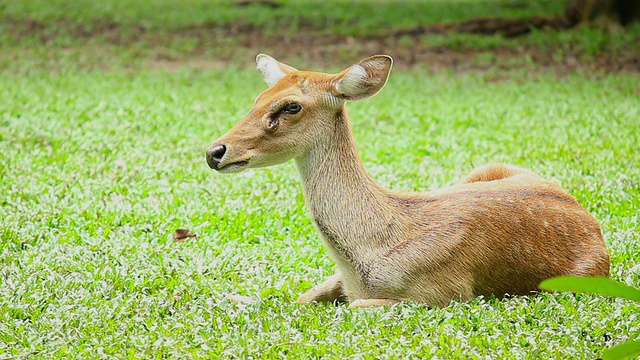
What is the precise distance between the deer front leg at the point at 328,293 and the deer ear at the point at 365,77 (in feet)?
3.03

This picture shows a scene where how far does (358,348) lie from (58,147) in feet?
16.2

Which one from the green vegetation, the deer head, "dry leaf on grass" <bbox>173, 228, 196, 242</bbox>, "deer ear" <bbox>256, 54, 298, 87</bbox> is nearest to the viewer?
the green vegetation

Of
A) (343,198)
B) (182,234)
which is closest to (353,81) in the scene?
(343,198)

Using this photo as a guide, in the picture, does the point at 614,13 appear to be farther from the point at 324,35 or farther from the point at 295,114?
the point at 295,114

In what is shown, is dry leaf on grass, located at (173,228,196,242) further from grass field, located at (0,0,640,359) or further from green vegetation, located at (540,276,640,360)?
green vegetation, located at (540,276,640,360)

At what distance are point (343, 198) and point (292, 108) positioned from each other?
0.51 m

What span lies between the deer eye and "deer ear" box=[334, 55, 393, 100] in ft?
0.68

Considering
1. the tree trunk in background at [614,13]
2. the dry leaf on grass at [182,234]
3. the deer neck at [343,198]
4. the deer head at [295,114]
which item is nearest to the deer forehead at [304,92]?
the deer head at [295,114]

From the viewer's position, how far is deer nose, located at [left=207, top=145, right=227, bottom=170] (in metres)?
4.35

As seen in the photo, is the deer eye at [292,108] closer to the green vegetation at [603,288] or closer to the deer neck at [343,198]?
the deer neck at [343,198]

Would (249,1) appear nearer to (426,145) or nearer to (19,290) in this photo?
(426,145)

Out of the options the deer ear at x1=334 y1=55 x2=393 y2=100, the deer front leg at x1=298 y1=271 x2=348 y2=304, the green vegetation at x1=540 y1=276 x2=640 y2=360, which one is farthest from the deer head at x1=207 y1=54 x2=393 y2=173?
the green vegetation at x1=540 y1=276 x2=640 y2=360

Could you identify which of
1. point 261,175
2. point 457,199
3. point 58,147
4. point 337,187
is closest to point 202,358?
point 337,187

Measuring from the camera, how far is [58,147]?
26.7 ft
